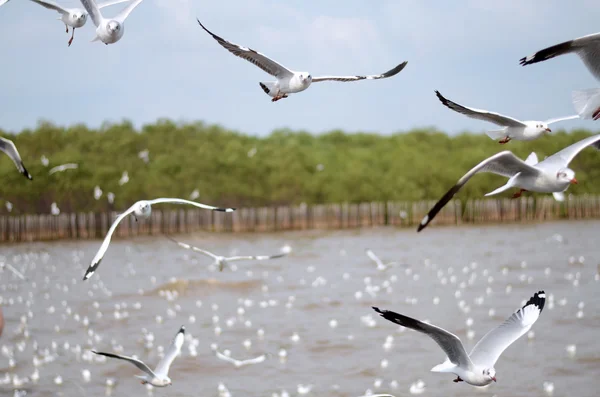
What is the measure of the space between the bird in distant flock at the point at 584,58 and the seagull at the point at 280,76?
1.36 m

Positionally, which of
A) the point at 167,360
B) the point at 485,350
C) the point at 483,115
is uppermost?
the point at 483,115

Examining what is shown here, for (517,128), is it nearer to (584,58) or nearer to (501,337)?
(584,58)

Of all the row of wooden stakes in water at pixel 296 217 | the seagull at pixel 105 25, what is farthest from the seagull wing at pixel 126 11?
the row of wooden stakes in water at pixel 296 217

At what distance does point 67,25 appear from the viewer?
6.85 meters

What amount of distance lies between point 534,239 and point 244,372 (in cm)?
3657

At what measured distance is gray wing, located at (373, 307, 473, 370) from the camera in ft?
18.5

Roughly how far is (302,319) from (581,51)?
17.5 metres

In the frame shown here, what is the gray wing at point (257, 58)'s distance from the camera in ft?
21.5

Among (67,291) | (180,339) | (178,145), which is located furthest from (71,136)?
(180,339)

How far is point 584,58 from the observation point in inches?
225

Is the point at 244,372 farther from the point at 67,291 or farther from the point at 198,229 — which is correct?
the point at 198,229

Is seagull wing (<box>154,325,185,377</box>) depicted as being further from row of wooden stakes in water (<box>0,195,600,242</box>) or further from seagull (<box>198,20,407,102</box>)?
row of wooden stakes in water (<box>0,195,600,242</box>)

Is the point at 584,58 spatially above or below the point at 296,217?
above

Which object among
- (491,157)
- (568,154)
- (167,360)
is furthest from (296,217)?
(491,157)
